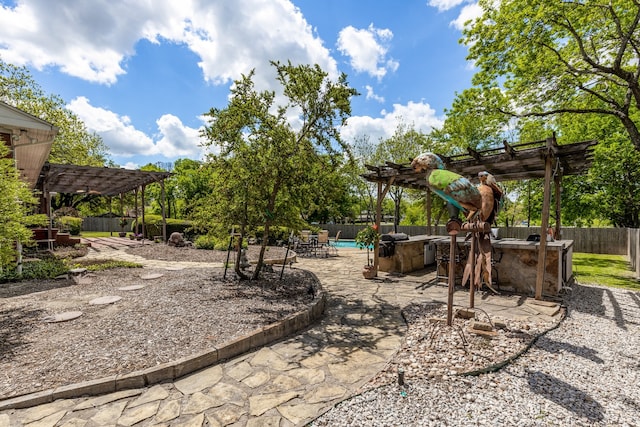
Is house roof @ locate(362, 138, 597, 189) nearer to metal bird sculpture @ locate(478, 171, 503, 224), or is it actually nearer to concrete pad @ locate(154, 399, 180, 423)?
metal bird sculpture @ locate(478, 171, 503, 224)

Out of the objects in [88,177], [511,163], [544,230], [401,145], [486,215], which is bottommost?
[544,230]

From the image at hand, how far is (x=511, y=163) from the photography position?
21.3ft

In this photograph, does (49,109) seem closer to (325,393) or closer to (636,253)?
(325,393)

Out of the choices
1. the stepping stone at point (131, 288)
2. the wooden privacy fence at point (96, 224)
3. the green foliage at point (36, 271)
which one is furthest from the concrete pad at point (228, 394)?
the wooden privacy fence at point (96, 224)

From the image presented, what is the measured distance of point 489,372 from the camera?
9.60 ft

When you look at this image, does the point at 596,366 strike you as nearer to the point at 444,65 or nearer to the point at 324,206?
the point at 324,206

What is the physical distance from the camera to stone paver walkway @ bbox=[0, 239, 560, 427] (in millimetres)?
2258

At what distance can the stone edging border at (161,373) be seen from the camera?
242 cm

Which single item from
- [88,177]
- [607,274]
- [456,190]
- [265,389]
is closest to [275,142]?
[456,190]

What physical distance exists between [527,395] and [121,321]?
193 inches

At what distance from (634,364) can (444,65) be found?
9.60 metres

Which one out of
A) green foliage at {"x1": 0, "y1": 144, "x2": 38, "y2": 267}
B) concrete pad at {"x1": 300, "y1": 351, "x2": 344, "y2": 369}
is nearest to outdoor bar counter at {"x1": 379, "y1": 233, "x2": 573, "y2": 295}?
concrete pad at {"x1": 300, "y1": 351, "x2": 344, "y2": 369}

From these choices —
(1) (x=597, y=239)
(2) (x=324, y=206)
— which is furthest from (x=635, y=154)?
(2) (x=324, y=206)

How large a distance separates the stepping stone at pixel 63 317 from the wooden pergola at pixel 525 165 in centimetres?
620
